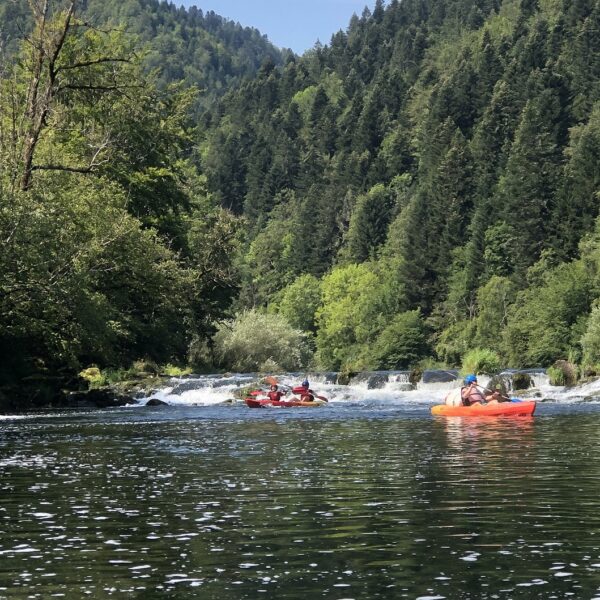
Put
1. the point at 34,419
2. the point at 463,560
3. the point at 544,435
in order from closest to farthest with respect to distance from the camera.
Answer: the point at 463,560 → the point at 544,435 → the point at 34,419

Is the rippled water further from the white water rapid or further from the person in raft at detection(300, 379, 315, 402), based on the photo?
the white water rapid

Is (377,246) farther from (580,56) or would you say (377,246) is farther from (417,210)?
(580,56)

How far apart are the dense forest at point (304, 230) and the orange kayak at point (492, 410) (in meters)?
12.9

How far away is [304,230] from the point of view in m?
183

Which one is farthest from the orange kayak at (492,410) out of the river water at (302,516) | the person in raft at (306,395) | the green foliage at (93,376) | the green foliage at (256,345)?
the green foliage at (256,345)

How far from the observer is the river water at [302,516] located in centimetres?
1269

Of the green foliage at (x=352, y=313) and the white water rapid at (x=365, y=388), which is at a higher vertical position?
the green foliage at (x=352, y=313)

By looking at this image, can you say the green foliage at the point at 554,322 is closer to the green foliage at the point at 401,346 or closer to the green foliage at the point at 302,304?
the green foliage at the point at 401,346

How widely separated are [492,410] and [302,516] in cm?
2458

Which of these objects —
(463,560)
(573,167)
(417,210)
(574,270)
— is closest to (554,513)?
(463,560)

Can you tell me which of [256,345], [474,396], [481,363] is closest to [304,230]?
[256,345]

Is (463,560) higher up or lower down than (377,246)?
lower down

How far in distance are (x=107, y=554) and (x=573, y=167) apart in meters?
125

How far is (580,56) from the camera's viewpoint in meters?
178
